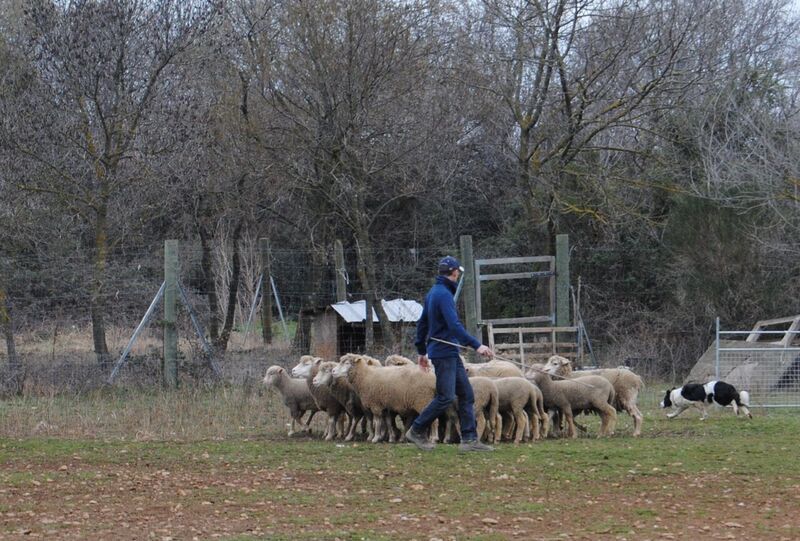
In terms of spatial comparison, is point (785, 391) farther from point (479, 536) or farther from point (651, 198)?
point (479, 536)

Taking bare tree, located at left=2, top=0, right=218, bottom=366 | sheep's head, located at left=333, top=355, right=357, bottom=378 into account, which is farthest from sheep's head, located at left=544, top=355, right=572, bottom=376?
bare tree, located at left=2, top=0, right=218, bottom=366

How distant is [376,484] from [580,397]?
4.10m

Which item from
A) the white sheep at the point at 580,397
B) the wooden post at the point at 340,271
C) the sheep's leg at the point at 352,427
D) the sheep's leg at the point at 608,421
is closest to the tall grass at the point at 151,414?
the sheep's leg at the point at 352,427

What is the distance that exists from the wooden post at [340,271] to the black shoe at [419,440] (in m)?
8.77

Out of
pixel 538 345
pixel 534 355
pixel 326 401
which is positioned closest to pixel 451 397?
pixel 326 401

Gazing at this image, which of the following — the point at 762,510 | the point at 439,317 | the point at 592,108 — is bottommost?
the point at 762,510

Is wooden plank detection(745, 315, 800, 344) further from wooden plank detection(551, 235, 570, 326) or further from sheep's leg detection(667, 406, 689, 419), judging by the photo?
sheep's leg detection(667, 406, 689, 419)

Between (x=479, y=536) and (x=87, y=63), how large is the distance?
40.6 feet

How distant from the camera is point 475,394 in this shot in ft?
39.4

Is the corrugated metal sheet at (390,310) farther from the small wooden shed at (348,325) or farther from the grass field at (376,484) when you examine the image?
the grass field at (376,484)

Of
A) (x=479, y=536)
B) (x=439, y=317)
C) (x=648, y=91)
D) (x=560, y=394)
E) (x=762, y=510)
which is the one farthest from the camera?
(x=648, y=91)

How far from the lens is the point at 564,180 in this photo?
21.9 m

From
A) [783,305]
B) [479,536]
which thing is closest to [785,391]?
[783,305]

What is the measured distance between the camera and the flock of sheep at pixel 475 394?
40.2 feet
